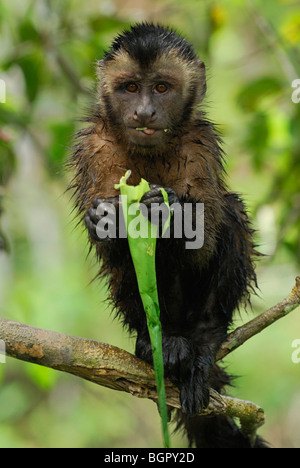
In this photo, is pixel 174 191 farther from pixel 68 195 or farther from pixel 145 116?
pixel 68 195

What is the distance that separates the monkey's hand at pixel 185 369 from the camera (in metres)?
3.69

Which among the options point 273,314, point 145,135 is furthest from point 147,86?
point 273,314

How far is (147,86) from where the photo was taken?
4059 millimetres

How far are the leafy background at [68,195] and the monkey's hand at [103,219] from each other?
81 cm

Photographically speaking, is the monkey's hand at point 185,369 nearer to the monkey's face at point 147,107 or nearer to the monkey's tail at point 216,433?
the monkey's tail at point 216,433

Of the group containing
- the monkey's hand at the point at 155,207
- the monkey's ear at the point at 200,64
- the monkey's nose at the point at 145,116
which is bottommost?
the monkey's hand at the point at 155,207

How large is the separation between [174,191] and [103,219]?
0.50 meters

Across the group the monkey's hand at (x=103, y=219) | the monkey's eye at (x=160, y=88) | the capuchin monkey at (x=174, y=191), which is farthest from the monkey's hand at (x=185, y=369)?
the monkey's eye at (x=160, y=88)

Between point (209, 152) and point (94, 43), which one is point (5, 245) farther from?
point (94, 43)

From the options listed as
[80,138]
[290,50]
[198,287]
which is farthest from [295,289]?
[290,50]

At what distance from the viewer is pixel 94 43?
19.7 feet

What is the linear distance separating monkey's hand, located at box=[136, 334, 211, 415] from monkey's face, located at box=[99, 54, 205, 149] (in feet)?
3.97
